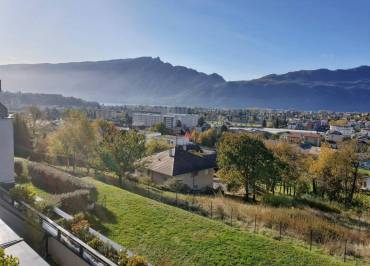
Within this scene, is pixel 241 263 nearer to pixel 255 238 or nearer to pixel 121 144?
pixel 255 238

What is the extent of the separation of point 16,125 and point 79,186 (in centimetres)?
2661

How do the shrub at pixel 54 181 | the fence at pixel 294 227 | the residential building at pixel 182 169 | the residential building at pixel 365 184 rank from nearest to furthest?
the fence at pixel 294 227 → the shrub at pixel 54 181 → the residential building at pixel 182 169 → the residential building at pixel 365 184

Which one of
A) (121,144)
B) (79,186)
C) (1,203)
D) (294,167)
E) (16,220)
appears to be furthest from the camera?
(294,167)

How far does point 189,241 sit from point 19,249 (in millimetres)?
5827

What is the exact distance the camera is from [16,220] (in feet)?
33.0

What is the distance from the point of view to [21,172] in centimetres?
1958

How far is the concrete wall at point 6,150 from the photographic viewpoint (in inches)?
568

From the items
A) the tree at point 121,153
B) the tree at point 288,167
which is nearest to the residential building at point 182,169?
the tree at point 121,153

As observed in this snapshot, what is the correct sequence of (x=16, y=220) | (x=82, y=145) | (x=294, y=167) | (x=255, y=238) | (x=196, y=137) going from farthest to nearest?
(x=196, y=137), (x=294, y=167), (x=82, y=145), (x=255, y=238), (x=16, y=220)

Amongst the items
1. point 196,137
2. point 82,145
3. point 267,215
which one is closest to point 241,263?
point 267,215

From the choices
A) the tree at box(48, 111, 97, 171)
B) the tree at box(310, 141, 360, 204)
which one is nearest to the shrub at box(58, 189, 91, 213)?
the tree at box(48, 111, 97, 171)

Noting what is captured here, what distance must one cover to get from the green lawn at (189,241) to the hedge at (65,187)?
82 centimetres

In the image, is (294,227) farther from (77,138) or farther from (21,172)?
(77,138)

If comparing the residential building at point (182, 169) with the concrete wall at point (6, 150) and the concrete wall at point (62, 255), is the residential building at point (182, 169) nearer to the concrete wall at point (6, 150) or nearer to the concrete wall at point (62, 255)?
the concrete wall at point (6, 150)
